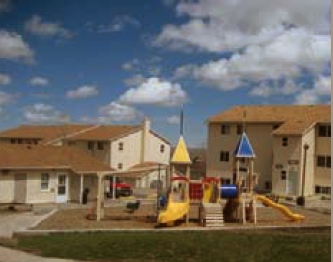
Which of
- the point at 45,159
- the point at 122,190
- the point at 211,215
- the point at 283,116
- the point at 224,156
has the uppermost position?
the point at 283,116

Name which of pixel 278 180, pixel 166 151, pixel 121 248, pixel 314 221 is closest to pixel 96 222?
pixel 121 248

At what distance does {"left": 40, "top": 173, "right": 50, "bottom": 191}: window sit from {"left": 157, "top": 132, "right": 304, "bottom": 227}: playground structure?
11113 millimetres

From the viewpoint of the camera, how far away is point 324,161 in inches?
2008

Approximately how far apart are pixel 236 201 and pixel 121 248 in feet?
37.7

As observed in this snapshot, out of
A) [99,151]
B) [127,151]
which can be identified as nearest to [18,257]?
[99,151]

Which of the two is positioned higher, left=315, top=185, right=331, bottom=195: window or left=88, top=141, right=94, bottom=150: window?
left=88, top=141, right=94, bottom=150: window

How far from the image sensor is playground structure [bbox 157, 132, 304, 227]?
2802 centimetres

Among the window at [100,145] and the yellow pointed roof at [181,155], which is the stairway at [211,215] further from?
the window at [100,145]

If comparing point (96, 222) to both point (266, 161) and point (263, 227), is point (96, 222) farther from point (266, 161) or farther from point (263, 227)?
point (266, 161)

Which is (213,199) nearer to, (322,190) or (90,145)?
(322,190)

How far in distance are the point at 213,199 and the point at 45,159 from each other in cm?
1511

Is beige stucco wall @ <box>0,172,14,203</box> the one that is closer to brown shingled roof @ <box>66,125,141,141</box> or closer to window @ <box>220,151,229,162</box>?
brown shingled roof @ <box>66,125,141,141</box>

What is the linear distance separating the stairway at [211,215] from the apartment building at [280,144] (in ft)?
72.6

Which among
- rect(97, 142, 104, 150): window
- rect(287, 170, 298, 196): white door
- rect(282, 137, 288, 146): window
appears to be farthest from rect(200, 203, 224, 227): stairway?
rect(97, 142, 104, 150): window
